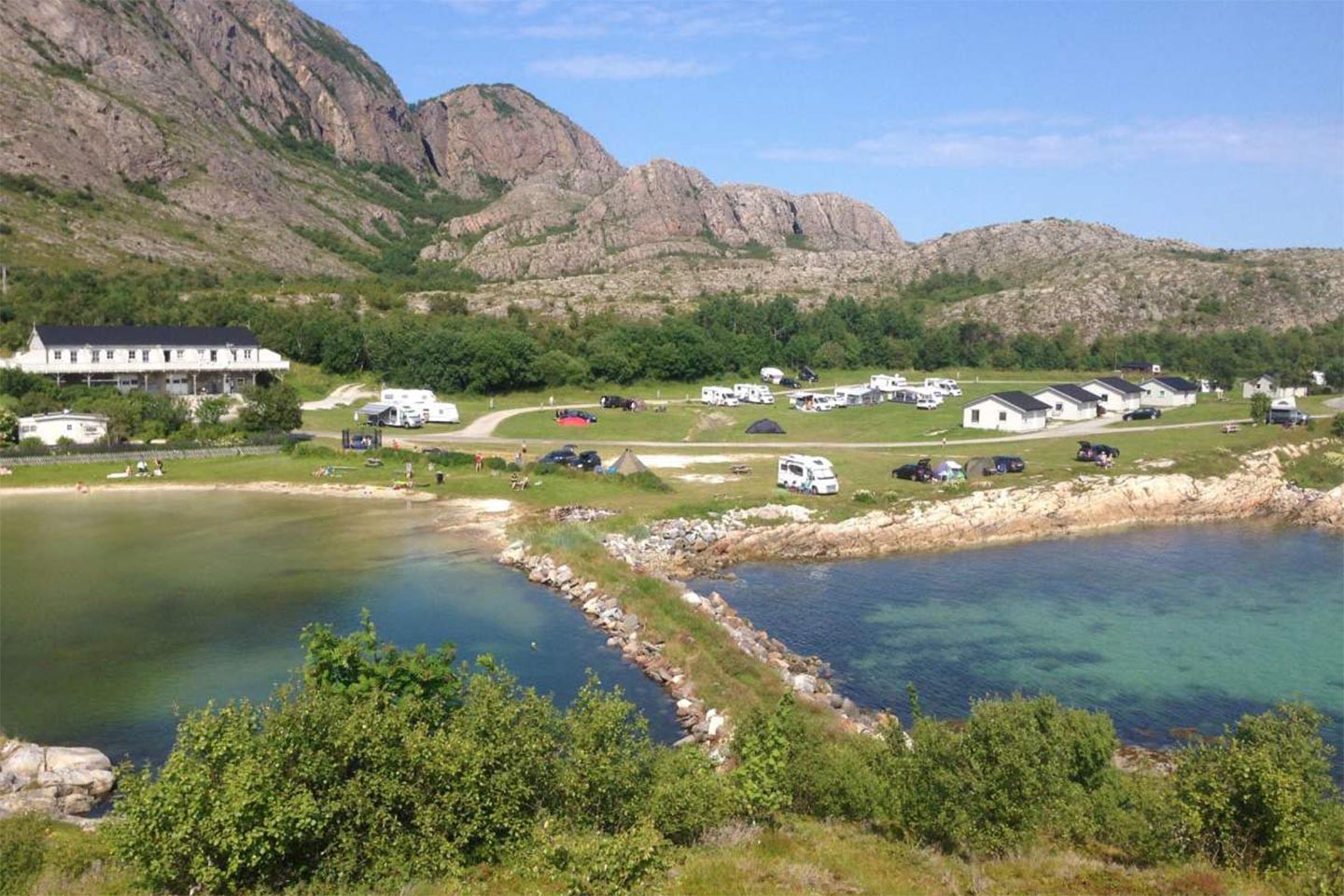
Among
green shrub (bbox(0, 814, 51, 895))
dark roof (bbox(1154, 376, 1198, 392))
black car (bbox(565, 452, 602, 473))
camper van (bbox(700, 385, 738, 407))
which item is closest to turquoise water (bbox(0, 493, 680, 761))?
green shrub (bbox(0, 814, 51, 895))

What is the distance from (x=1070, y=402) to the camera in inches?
2655

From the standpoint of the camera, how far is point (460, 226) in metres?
183

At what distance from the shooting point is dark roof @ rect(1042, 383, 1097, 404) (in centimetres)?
6812

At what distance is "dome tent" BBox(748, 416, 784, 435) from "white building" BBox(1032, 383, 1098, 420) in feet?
66.0

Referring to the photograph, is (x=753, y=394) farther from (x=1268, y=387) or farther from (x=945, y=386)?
(x=1268, y=387)

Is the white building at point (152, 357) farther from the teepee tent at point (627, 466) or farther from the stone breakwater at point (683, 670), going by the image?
the stone breakwater at point (683, 670)

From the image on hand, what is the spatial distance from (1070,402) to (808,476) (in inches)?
1304

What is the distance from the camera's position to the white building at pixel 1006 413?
62.1 meters

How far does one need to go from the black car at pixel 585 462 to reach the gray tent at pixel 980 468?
18.8 metres

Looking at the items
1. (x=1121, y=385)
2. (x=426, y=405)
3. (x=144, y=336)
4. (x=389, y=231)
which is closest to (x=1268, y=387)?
(x=1121, y=385)

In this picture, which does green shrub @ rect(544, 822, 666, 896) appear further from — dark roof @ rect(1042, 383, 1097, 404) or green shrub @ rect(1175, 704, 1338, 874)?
dark roof @ rect(1042, 383, 1097, 404)

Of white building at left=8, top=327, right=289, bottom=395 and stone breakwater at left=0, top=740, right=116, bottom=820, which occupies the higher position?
white building at left=8, top=327, right=289, bottom=395

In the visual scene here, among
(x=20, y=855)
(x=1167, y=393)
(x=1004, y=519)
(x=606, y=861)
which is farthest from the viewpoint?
(x=1167, y=393)

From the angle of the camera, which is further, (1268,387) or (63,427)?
(1268,387)
